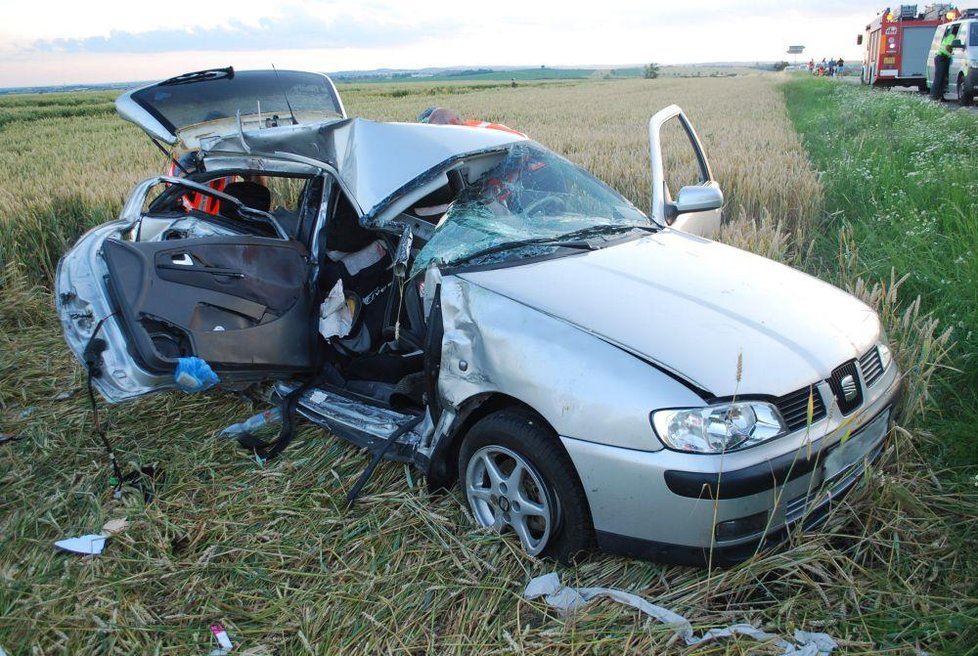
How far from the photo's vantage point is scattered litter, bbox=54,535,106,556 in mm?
2916

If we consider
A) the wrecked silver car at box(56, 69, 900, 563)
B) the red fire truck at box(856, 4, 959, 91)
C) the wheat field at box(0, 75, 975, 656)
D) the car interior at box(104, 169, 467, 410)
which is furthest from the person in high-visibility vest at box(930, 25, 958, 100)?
the car interior at box(104, 169, 467, 410)

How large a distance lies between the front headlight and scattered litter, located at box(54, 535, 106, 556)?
7.81 feet

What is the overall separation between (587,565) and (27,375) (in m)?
4.41

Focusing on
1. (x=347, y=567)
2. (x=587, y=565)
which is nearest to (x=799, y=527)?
(x=587, y=565)

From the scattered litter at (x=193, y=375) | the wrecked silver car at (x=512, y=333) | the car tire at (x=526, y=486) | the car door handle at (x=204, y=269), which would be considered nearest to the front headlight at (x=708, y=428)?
the wrecked silver car at (x=512, y=333)

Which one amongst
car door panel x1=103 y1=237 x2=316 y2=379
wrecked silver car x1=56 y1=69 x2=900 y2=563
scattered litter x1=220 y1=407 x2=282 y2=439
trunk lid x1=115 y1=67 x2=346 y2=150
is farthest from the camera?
trunk lid x1=115 y1=67 x2=346 y2=150

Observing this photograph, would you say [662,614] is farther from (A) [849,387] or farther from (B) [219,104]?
(B) [219,104]

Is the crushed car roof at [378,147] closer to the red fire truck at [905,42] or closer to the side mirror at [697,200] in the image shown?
the side mirror at [697,200]

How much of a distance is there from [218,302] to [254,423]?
2.89 feet

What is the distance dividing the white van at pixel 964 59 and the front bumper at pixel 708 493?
18700mm

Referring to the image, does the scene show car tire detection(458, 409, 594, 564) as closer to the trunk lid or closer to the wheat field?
the wheat field

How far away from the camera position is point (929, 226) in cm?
483

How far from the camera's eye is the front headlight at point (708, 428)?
2.16 metres

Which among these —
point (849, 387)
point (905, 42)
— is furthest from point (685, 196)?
point (905, 42)
